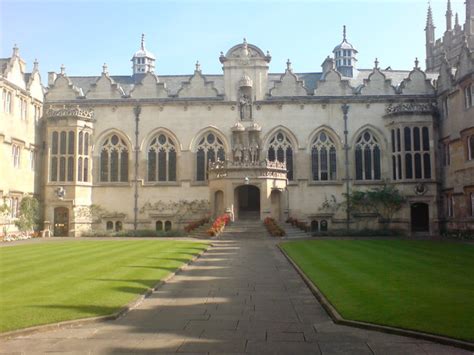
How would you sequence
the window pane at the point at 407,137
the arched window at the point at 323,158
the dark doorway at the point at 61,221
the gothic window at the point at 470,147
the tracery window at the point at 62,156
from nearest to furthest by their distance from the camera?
the gothic window at the point at 470,147 < the window pane at the point at 407,137 < the dark doorway at the point at 61,221 < the tracery window at the point at 62,156 < the arched window at the point at 323,158

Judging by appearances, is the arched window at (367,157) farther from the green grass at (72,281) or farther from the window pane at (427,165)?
the green grass at (72,281)

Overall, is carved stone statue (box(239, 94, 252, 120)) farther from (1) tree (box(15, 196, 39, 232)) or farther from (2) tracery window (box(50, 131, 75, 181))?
(1) tree (box(15, 196, 39, 232))

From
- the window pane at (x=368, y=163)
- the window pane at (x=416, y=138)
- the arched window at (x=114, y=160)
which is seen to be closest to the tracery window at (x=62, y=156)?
the arched window at (x=114, y=160)

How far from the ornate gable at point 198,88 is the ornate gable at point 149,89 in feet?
5.10

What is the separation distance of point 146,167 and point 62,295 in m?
30.1

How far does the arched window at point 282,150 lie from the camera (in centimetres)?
4069

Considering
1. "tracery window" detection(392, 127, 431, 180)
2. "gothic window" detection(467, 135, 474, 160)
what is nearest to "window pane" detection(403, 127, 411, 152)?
"tracery window" detection(392, 127, 431, 180)

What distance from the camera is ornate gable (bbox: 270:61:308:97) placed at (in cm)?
4100

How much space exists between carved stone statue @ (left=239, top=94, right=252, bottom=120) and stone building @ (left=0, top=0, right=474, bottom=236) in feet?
0.28

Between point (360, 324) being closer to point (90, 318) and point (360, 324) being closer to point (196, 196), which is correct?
point (90, 318)

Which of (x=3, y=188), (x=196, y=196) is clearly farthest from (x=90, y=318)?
(x=196, y=196)

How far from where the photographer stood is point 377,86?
4100 centimetres

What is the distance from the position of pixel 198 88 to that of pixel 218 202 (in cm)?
1057

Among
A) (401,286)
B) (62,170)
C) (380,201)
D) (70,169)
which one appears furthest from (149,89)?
(401,286)
